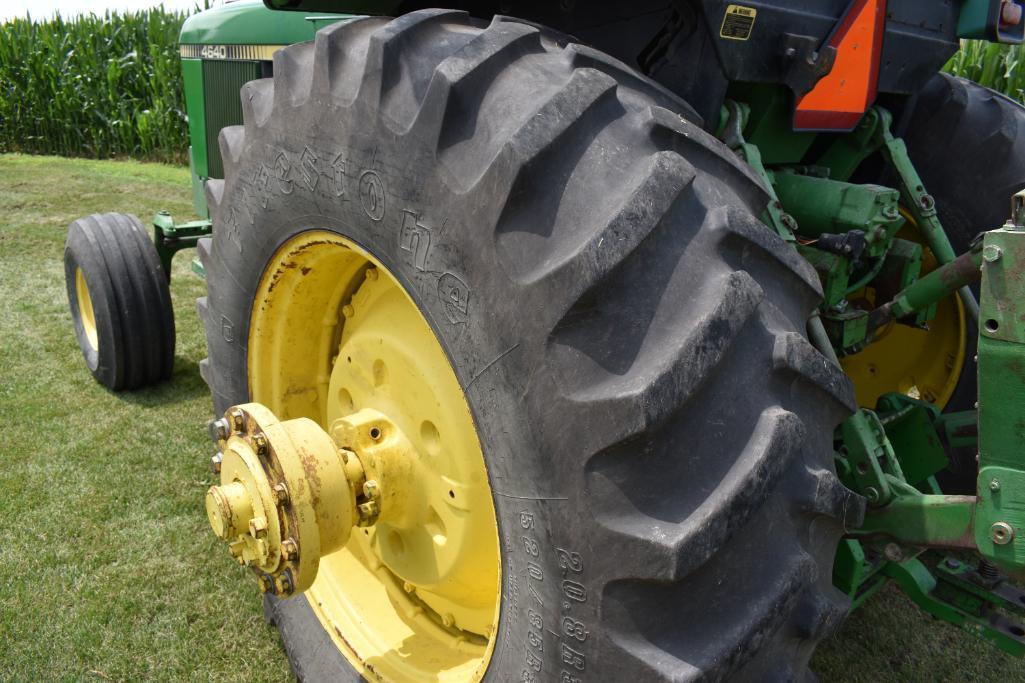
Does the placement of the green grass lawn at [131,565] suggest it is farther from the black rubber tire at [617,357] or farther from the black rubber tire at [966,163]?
the black rubber tire at [617,357]

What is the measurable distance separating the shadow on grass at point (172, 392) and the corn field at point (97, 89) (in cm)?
905

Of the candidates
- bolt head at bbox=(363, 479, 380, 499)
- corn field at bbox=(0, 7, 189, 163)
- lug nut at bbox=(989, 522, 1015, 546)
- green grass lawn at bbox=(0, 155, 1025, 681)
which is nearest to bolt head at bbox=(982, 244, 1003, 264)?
lug nut at bbox=(989, 522, 1015, 546)

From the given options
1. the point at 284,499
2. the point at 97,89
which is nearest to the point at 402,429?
the point at 284,499

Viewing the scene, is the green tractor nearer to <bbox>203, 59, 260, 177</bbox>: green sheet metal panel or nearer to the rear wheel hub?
the rear wheel hub

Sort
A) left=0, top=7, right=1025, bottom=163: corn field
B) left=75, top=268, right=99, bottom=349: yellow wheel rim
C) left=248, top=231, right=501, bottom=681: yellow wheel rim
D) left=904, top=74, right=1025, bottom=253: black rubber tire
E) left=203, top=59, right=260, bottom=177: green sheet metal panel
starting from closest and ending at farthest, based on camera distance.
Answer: left=248, top=231, right=501, bottom=681: yellow wheel rim → left=904, top=74, right=1025, bottom=253: black rubber tire → left=203, top=59, right=260, bottom=177: green sheet metal panel → left=75, top=268, right=99, bottom=349: yellow wheel rim → left=0, top=7, right=1025, bottom=163: corn field

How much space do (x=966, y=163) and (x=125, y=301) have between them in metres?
3.21

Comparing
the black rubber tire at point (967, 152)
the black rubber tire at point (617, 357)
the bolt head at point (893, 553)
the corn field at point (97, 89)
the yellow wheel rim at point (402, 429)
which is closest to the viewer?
the black rubber tire at point (617, 357)

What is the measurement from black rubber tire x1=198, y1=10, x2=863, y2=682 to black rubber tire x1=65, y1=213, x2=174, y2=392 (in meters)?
2.60

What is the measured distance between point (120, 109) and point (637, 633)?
13.3m

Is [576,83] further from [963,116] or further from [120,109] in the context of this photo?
[120,109]

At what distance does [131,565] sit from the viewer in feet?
8.40

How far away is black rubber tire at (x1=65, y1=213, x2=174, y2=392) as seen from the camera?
3568mm

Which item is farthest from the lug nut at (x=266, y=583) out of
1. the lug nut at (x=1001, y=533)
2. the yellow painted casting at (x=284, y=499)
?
the lug nut at (x=1001, y=533)

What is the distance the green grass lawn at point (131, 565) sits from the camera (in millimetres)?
2219
